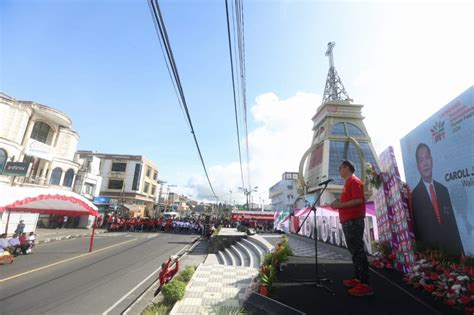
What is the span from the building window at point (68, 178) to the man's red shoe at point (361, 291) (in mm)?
34220

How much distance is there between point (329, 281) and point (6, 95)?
107 feet

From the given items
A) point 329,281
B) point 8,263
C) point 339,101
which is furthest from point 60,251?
point 339,101

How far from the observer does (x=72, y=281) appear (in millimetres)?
8164

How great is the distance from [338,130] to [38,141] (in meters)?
64.0

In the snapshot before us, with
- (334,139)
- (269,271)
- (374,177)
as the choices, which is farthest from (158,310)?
(334,139)

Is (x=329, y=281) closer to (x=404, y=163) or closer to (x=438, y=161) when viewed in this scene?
(x=438, y=161)

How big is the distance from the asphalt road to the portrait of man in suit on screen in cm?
826

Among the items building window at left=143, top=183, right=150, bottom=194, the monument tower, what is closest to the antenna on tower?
the monument tower

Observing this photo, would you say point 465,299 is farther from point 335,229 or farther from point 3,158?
point 3,158

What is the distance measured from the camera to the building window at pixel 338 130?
6231 centimetres

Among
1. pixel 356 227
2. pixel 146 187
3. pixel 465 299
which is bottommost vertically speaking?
pixel 465 299

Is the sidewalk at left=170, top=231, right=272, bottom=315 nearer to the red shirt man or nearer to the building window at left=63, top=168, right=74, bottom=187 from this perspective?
the red shirt man

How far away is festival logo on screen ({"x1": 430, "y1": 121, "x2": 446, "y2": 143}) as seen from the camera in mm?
4812

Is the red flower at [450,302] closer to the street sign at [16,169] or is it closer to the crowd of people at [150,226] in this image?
the crowd of people at [150,226]
